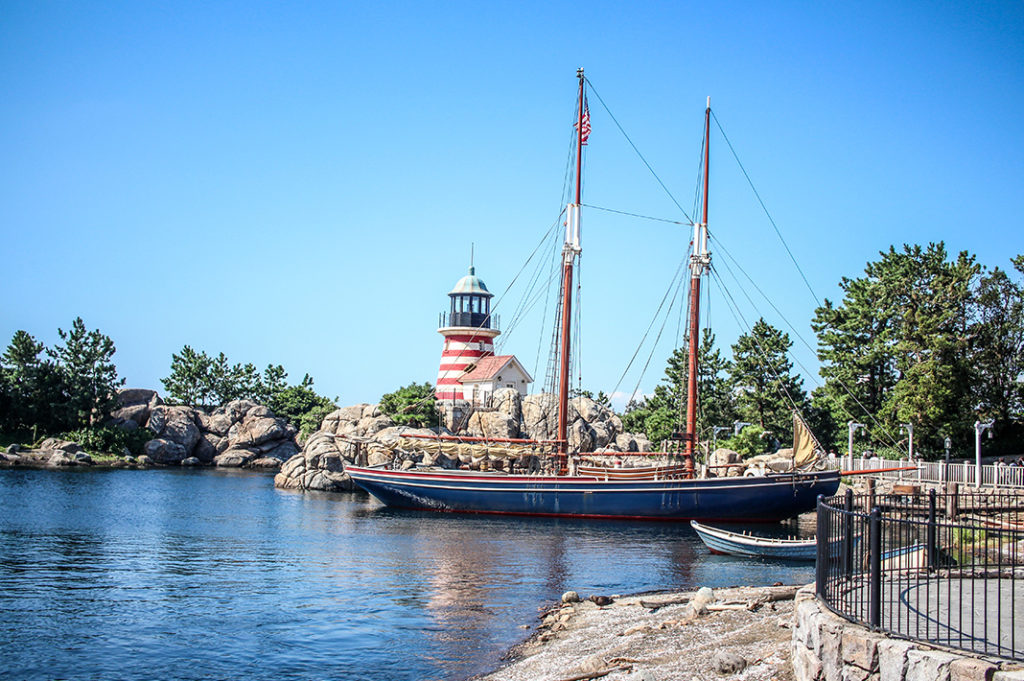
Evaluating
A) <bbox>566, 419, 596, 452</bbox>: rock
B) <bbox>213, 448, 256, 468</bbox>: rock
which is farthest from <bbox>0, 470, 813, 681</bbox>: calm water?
<bbox>213, 448, 256, 468</bbox>: rock

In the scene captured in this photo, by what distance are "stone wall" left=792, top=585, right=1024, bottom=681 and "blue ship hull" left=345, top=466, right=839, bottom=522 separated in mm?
30151

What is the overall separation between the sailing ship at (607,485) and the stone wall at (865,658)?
30.3m

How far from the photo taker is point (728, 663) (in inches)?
466

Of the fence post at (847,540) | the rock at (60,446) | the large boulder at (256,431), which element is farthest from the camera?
the large boulder at (256,431)

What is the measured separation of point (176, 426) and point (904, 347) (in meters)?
61.9

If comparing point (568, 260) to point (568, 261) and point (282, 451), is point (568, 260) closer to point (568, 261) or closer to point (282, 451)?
point (568, 261)

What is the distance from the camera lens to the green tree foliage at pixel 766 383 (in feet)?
180

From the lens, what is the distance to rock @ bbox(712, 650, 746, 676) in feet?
38.4

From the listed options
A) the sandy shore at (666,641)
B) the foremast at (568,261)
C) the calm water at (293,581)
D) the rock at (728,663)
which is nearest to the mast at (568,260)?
the foremast at (568,261)

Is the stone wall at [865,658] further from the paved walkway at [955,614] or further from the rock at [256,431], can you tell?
the rock at [256,431]

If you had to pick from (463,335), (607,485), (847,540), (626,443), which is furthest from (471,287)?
(847,540)

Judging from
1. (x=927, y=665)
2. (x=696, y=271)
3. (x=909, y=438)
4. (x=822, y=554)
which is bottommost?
(x=927, y=665)

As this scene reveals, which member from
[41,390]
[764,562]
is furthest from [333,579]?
[41,390]

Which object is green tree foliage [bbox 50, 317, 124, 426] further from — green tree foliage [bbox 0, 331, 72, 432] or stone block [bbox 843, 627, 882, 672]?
stone block [bbox 843, 627, 882, 672]
